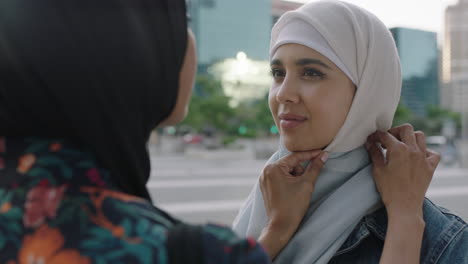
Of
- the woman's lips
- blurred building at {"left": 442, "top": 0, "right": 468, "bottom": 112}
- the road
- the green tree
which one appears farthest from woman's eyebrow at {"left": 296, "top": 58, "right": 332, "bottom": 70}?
blurred building at {"left": 442, "top": 0, "right": 468, "bottom": 112}

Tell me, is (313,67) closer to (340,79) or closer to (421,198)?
(340,79)

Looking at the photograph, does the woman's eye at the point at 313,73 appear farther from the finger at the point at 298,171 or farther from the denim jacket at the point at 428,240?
the denim jacket at the point at 428,240

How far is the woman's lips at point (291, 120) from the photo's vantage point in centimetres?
110

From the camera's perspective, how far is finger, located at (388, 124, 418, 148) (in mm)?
1055

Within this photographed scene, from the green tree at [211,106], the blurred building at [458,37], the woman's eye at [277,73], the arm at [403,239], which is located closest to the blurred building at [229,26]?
the green tree at [211,106]

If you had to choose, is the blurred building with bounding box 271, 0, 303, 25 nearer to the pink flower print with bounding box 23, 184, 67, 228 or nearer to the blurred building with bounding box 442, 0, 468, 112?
the pink flower print with bounding box 23, 184, 67, 228

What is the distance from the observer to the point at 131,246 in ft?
1.53

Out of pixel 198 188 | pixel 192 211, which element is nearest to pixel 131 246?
pixel 192 211

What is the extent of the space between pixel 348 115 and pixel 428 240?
14.5 inches

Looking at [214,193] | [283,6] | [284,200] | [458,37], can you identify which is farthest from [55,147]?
[458,37]

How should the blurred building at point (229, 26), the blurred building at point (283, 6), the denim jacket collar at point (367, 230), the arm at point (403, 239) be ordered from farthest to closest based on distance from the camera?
the blurred building at point (229, 26) → the blurred building at point (283, 6) → the denim jacket collar at point (367, 230) → the arm at point (403, 239)

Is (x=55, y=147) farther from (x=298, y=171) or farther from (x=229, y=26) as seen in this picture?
(x=229, y=26)

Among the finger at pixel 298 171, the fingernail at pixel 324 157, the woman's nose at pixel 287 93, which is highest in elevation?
the woman's nose at pixel 287 93

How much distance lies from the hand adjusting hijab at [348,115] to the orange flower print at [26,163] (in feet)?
2.42
